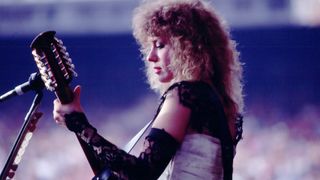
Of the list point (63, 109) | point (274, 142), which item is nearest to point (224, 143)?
point (63, 109)

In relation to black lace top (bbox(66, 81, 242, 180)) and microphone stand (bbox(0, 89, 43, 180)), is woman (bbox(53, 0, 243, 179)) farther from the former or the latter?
microphone stand (bbox(0, 89, 43, 180))

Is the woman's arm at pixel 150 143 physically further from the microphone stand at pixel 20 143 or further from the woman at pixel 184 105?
the microphone stand at pixel 20 143

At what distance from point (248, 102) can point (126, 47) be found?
79 cm

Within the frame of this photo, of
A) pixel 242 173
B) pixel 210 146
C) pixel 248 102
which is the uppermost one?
pixel 248 102

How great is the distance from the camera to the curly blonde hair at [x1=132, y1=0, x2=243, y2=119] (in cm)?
154

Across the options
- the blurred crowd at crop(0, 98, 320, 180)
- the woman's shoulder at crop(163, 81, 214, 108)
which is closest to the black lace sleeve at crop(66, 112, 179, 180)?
the woman's shoulder at crop(163, 81, 214, 108)

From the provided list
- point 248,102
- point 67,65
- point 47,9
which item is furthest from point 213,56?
point 47,9

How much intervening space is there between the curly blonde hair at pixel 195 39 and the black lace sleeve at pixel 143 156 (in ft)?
0.86

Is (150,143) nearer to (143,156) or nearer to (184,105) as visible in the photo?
(143,156)

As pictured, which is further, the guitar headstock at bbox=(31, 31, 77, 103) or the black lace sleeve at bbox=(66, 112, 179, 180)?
the guitar headstock at bbox=(31, 31, 77, 103)

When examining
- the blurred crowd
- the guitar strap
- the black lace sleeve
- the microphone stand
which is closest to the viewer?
the black lace sleeve

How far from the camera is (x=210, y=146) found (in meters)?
1.42

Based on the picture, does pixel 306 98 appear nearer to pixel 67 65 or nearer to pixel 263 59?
pixel 263 59

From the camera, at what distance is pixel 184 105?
4.48 feet
